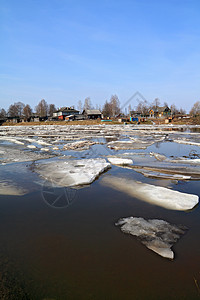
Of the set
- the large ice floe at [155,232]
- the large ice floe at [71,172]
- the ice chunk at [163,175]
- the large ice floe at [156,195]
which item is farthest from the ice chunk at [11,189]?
the ice chunk at [163,175]

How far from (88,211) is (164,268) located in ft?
6.81

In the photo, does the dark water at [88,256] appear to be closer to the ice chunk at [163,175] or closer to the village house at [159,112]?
the ice chunk at [163,175]

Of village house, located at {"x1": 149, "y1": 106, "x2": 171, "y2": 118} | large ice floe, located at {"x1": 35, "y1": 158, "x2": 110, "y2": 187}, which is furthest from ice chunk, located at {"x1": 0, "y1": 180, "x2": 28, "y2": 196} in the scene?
village house, located at {"x1": 149, "y1": 106, "x2": 171, "y2": 118}

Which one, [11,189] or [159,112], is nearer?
[11,189]

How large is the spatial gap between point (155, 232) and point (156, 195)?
1719 mm

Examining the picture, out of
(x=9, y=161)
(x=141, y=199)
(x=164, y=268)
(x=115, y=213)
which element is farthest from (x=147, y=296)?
(x=9, y=161)

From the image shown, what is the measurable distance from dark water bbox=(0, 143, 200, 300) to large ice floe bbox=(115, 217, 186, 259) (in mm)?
117

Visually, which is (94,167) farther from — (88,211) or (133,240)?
(133,240)

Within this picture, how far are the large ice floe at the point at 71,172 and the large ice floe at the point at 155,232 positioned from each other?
2673mm

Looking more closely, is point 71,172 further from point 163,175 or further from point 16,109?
point 16,109

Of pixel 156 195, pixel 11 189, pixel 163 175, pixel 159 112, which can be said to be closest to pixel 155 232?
pixel 156 195

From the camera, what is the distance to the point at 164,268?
2.82 m

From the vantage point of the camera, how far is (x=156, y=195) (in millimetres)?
5227

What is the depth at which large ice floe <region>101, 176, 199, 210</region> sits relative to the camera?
4.73 metres
